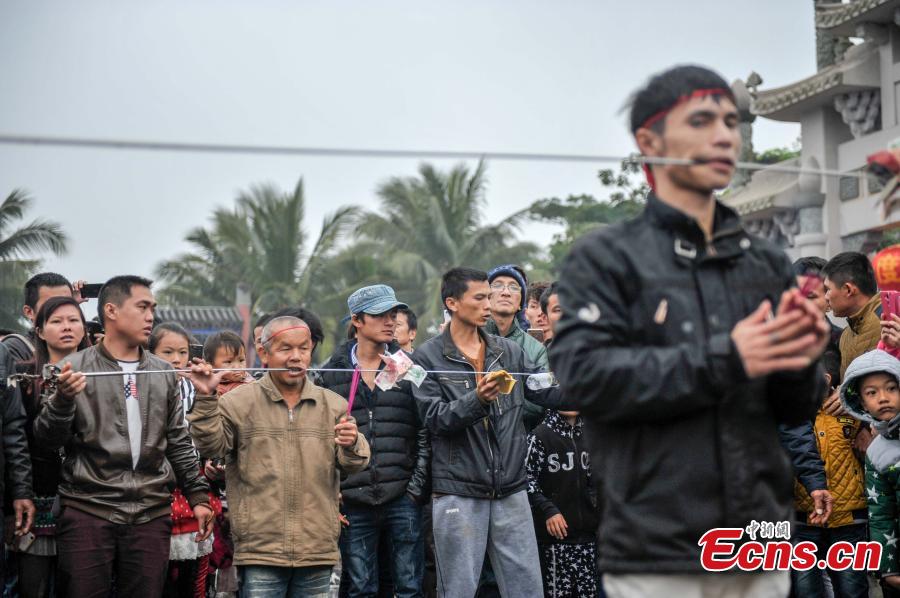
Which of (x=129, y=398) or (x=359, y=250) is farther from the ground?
(x=359, y=250)

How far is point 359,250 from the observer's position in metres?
29.1

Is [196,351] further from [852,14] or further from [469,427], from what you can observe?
[852,14]

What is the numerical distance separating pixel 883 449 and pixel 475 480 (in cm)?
222

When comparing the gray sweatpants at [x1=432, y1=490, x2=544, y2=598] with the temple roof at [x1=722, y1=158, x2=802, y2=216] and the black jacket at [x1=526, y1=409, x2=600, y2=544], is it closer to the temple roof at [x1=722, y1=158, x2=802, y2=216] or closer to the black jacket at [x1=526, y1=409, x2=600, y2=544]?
the black jacket at [x1=526, y1=409, x2=600, y2=544]

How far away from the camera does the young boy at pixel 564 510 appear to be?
6.84 metres

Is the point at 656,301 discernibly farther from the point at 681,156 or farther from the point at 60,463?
the point at 60,463

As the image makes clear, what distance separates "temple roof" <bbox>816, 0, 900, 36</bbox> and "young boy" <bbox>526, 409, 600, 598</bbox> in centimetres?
1263

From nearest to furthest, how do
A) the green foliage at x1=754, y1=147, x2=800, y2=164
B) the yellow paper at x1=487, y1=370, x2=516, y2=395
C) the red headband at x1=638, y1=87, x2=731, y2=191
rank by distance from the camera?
the red headband at x1=638, y1=87, x2=731, y2=191 < the yellow paper at x1=487, y1=370, x2=516, y2=395 < the green foliage at x1=754, y1=147, x2=800, y2=164

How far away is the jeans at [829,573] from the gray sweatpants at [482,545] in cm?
156

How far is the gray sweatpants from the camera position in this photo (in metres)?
6.14

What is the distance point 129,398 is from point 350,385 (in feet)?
5.22

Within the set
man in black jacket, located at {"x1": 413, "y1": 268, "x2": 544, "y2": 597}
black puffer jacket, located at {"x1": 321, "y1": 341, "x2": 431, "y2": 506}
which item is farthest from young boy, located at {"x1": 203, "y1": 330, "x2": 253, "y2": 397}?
man in black jacket, located at {"x1": 413, "y1": 268, "x2": 544, "y2": 597}

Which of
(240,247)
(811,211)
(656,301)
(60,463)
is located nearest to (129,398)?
(60,463)

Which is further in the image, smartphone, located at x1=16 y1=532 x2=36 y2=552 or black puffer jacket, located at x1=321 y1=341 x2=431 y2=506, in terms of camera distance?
black puffer jacket, located at x1=321 y1=341 x2=431 y2=506
